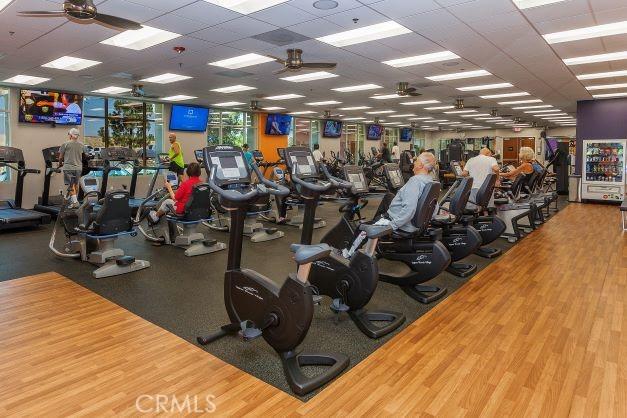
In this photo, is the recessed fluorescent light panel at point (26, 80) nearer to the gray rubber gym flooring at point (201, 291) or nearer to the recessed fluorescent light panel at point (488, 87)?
the gray rubber gym flooring at point (201, 291)

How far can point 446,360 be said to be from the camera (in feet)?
8.79

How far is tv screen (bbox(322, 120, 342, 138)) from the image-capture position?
17039 millimetres

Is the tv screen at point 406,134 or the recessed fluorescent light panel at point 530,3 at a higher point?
the tv screen at point 406,134

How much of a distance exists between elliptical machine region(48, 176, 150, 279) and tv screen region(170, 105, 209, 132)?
24.3 feet

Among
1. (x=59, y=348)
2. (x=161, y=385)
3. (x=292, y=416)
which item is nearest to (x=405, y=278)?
(x=292, y=416)

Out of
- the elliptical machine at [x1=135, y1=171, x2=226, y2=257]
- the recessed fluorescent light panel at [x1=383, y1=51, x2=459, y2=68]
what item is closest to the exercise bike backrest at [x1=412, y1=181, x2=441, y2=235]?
the elliptical machine at [x1=135, y1=171, x2=226, y2=257]

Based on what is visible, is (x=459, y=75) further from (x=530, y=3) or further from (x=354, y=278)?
(x=354, y=278)

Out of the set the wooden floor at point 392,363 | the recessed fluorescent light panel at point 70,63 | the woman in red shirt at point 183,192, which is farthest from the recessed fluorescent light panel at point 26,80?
the wooden floor at point 392,363

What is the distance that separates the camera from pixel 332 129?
17359mm

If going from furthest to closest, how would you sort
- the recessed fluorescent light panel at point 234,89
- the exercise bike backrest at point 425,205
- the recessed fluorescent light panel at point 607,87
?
the recessed fluorescent light panel at point 234,89 < the recessed fluorescent light panel at point 607,87 < the exercise bike backrest at point 425,205

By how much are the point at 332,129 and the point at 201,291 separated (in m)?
14.1

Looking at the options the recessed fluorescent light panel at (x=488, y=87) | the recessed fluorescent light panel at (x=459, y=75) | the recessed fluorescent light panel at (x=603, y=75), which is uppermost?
the recessed fluorescent light panel at (x=488, y=87)

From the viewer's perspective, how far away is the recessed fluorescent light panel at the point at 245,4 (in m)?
4.39

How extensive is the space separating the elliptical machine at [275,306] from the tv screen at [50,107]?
8.50 meters
